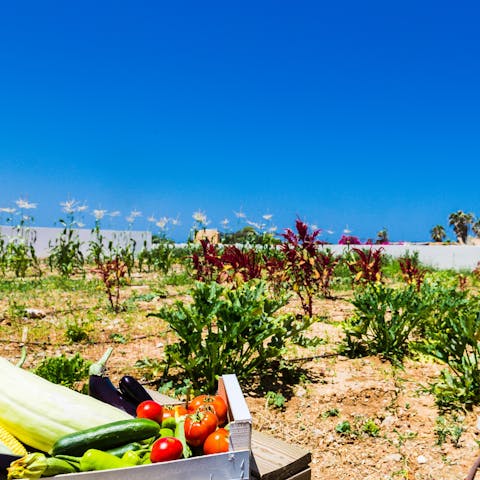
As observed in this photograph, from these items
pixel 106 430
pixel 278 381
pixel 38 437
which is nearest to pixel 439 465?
pixel 278 381

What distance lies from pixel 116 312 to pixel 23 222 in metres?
7.57

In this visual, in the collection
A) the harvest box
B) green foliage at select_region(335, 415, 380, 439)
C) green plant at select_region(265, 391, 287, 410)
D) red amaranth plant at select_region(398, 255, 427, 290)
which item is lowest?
green foliage at select_region(335, 415, 380, 439)

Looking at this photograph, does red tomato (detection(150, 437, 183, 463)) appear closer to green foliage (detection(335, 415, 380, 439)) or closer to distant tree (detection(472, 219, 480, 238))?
green foliage (detection(335, 415, 380, 439))

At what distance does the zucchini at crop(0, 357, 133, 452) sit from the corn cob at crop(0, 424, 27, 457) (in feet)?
0.06

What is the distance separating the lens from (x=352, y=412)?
3.40 m

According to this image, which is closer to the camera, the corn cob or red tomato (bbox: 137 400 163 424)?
the corn cob

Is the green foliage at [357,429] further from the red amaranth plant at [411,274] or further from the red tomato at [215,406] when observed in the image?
the red amaranth plant at [411,274]

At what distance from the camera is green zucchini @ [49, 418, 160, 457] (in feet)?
5.21

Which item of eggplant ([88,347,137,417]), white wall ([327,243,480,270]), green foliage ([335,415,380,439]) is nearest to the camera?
eggplant ([88,347,137,417])

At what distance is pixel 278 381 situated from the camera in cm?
392

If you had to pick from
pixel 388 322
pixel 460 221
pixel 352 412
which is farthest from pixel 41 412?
pixel 460 221

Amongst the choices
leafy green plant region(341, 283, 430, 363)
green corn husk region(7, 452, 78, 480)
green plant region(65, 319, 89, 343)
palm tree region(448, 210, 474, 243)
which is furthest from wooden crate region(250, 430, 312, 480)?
palm tree region(448, 210, 474, 243)

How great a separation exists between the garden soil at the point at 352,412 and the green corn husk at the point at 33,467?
5.85ft

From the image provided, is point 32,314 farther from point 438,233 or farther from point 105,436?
point 438,233
